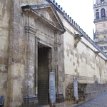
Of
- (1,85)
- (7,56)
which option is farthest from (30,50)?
(1,85)

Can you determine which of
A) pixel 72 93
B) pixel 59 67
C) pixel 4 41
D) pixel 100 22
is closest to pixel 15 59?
pixel 4 41

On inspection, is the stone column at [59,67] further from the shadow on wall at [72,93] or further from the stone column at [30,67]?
the stone column at [30,67]

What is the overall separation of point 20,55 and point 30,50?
3.15ft

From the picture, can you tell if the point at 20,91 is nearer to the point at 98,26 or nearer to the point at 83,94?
the point at 83,94

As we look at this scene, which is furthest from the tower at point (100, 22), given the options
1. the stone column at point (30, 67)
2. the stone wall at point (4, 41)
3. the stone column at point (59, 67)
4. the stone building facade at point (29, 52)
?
the stone wall at point (4, 41)

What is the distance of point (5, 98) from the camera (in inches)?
367

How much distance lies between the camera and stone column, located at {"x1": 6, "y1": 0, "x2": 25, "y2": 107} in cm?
948

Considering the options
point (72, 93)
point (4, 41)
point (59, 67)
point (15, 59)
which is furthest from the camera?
point (72, 93)

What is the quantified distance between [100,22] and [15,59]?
146ft

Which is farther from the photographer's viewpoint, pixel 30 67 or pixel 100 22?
pixel 100 22

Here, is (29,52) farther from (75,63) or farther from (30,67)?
(75,63)

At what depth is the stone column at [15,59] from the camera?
9.48m

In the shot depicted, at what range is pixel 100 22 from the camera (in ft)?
171

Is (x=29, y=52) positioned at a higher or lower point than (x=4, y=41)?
lower
